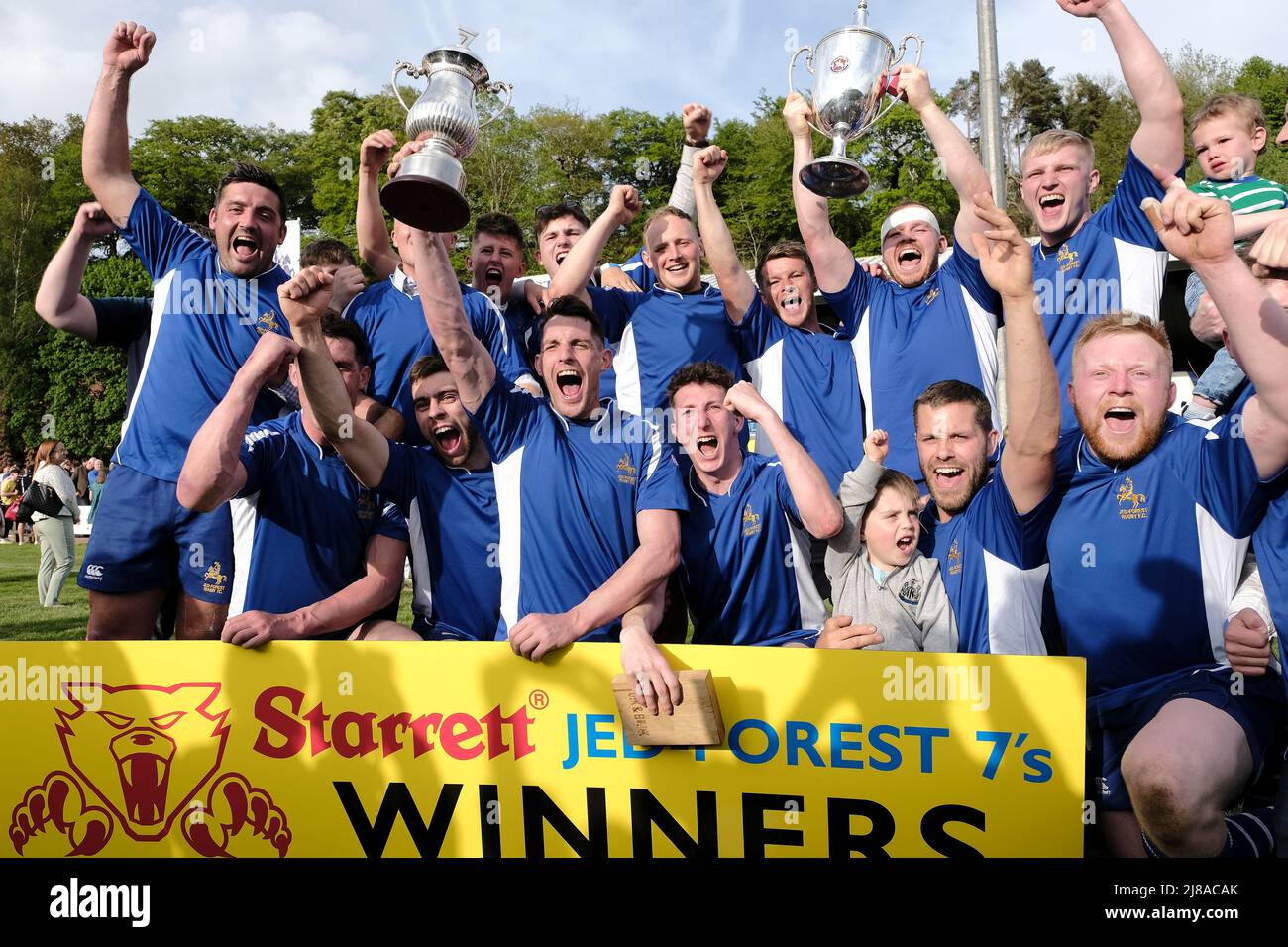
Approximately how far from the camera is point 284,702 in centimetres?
346

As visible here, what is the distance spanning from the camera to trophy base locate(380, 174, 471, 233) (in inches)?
144

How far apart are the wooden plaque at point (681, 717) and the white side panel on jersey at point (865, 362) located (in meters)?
2.27

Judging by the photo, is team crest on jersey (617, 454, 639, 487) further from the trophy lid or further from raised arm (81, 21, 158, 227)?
raised arm (81, 21, 158, 227)

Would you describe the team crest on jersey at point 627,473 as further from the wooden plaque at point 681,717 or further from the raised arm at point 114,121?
the raised arm at point 114,121

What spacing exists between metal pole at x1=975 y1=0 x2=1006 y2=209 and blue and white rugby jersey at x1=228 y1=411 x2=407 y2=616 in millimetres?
6520

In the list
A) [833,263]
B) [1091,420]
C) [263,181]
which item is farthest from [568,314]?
[1091,420]

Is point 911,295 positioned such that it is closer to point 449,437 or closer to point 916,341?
point 916,341

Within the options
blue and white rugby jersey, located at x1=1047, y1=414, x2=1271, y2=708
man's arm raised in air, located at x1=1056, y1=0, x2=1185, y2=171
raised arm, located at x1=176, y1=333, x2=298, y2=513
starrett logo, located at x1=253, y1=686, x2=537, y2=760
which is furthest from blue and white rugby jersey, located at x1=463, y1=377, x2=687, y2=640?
man's arm raised in air, located at x1=1056, y1=0, x2=1185, y2=171

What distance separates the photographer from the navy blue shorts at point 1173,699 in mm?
3094

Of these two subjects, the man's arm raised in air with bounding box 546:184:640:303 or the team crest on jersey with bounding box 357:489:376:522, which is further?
the man's arm raised in air with bounding box 546:184:640:303

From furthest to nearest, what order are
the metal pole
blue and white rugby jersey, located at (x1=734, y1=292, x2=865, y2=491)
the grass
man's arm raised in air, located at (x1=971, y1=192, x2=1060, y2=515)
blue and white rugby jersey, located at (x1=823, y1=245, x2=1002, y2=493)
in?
1. the grass
2. the metal pole
3. blue and white rugby jersey, located at (x1=734, y1=292, x2=865, y2=491)
4. blue and white rugby jersey, located at (x1=823, y1=245, x2=1002, y2=493)
5. man's arm raised in air, located at (x1=971, y1=192, x2=1060, y2=515)

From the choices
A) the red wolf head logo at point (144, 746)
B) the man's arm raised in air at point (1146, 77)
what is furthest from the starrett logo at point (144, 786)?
the man's arm raised in air at point (1146, 77)

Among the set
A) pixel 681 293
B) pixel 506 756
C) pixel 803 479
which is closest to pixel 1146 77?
pixel 803 479
